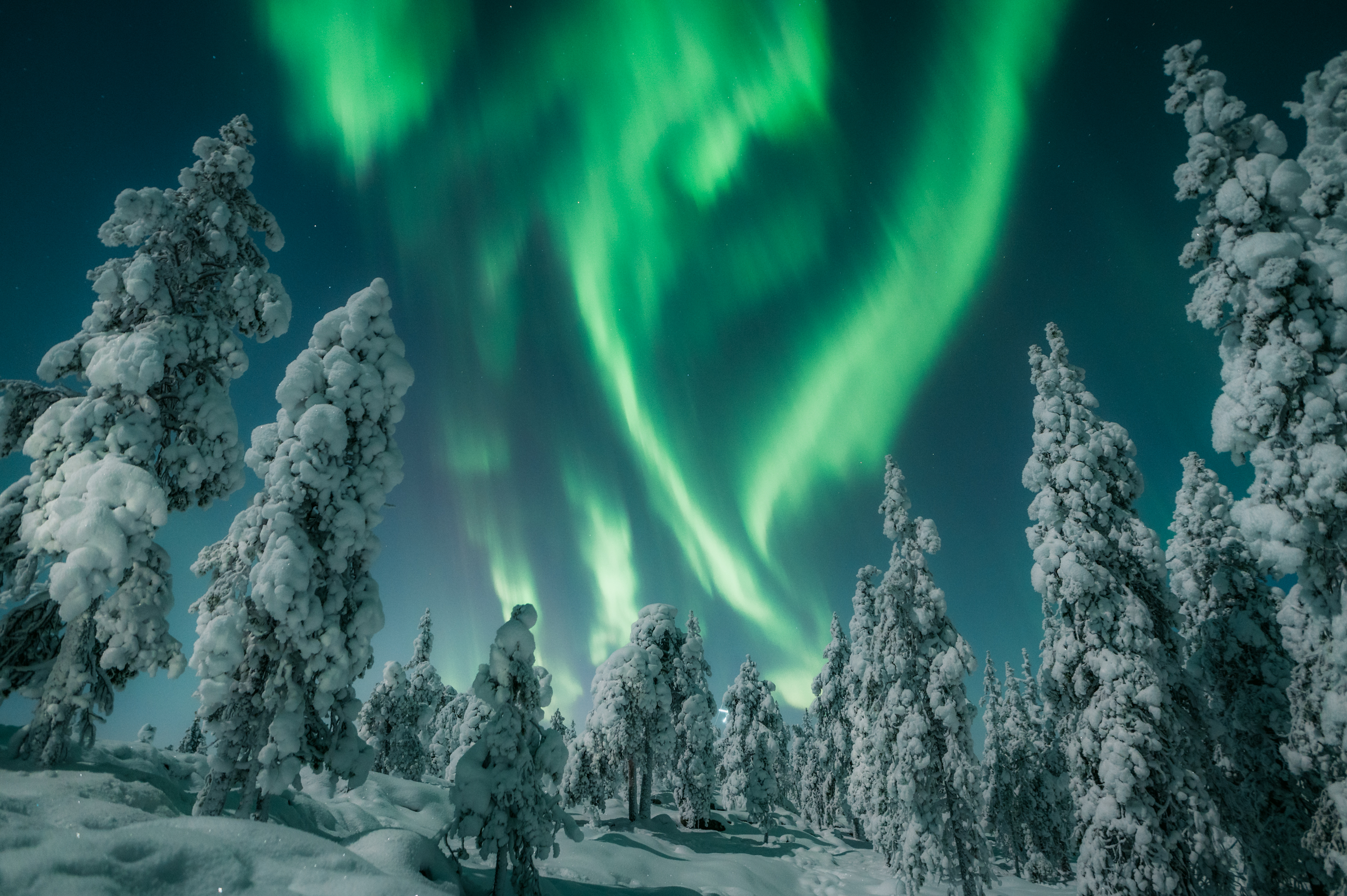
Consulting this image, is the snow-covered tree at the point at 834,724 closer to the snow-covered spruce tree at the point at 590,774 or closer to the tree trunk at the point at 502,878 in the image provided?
the snow-covered spruce tree at the point at 590,774

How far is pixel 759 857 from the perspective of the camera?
23984mm

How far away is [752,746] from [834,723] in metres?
6.88

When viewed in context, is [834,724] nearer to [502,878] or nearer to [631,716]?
[631,716]

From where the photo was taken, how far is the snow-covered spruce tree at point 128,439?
9469 mm

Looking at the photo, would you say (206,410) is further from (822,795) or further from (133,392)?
(822,795)

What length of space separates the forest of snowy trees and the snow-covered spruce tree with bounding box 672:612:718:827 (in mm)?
14690

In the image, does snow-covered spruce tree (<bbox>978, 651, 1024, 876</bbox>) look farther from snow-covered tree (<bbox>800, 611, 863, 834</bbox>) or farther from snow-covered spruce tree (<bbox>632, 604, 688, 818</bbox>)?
snow-covered spruce tree (<bbox>632, 604, 688, 818</bbox>)

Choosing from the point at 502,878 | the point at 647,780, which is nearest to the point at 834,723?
the point at 647,780

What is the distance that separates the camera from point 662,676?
1261 inches

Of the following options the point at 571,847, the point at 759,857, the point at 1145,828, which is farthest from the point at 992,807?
the point at 571,847

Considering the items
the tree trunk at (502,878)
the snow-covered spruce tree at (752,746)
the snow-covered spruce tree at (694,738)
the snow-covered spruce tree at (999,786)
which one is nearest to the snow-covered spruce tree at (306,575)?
the tree trunk at (502,878)

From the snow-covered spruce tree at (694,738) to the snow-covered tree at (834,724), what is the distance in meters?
9.35

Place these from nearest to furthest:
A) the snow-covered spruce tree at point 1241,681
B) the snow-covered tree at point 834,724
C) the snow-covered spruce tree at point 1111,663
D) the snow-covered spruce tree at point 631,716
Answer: the snow-covered spruce tree at point 1111,663 → the snow-covered spruce tree at point 1241,681 → the snow-covered spruce tree at point 631,716 → the snow-covered tree at point 834,724

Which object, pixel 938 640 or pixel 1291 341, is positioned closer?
pixel 1291 341
